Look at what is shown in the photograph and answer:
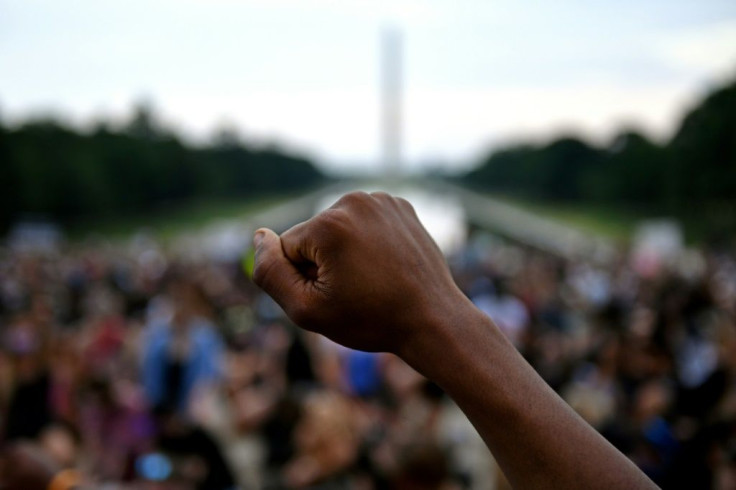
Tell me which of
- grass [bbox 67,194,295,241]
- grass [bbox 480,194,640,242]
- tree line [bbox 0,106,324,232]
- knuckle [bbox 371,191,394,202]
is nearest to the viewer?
knuckle [bbox 371,191,394,202]

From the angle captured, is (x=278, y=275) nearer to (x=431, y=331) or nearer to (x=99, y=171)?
(x=431, y=331)

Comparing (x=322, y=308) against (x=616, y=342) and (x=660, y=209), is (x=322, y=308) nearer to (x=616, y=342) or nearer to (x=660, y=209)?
(x=616, y=342)

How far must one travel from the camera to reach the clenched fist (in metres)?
1.15

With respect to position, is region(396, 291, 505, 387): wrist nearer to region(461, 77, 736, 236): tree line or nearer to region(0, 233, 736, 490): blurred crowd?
region(0, 233, 736, 490): blurred crowd

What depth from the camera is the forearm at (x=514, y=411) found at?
3.60 feet

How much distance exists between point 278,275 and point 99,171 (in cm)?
5945

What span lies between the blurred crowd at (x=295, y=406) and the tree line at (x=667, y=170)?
124 feet

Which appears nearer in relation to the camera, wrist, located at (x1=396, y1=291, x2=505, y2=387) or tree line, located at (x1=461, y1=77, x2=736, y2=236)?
wrist, located at (x1=396, y1=291, x2=505, y2=387)

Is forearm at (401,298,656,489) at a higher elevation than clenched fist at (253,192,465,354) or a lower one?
lower

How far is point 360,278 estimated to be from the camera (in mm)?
1144

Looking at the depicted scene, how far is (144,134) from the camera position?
265ft

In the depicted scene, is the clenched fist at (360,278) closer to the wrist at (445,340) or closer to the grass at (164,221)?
the wrist at (445,340)

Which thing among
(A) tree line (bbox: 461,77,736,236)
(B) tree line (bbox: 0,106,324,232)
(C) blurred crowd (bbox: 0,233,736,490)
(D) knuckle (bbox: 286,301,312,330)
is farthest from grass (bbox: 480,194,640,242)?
(D) knuckle (bbox: 286,301,312,330)

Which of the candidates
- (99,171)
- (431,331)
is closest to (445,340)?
(431,331)
